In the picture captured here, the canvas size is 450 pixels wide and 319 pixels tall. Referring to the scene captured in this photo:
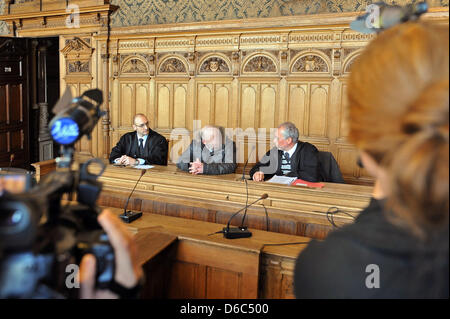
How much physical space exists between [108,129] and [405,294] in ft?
20.6

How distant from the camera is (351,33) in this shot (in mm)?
4953

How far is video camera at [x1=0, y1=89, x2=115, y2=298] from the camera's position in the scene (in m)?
0.69

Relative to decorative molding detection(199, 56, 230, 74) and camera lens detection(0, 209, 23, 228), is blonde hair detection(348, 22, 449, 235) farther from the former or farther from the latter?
decorative molding detection(199, 56, 230, 74)

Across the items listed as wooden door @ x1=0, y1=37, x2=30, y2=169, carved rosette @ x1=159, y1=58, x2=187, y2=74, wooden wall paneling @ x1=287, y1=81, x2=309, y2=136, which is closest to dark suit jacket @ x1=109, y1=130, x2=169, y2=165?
carved rosette @ x1=159, y1=58, x2=187, y2=74

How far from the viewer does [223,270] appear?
1925mm

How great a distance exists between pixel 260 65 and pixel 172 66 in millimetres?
1410

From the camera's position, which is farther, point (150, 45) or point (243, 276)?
point (150, 45)

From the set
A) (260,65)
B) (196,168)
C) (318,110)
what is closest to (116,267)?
Result: (196,168)

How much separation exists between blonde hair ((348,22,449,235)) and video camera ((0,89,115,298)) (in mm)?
584

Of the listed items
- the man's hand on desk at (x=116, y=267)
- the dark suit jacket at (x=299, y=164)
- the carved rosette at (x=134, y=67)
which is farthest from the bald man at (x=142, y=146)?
the man's hand on desk at (x=116, y=267)

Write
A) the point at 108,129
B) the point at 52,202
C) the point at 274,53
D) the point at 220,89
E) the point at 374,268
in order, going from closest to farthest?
the point at 374,268 → the point at 52,202 → the point at 274,53 → the point at 220,89 → the point at 108,129

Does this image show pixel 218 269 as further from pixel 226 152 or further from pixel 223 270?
pixel 226 152

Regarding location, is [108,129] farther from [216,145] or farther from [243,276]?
[243,276]
